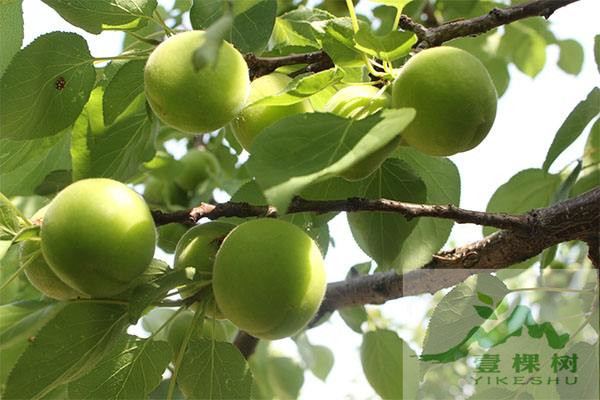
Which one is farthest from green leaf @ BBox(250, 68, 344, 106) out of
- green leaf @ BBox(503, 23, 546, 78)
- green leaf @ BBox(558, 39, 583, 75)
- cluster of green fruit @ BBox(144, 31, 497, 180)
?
green leaf @ BBox(558, 39, 583, 75)

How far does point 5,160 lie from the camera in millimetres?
1118

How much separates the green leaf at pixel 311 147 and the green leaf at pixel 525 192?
72cm

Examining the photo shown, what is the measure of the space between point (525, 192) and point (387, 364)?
1.56ft


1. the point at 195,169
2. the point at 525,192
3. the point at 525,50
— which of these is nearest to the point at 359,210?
the point at 525,192

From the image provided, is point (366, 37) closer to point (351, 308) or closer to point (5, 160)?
point (5, 160)

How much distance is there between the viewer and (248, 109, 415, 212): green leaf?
2.19ft

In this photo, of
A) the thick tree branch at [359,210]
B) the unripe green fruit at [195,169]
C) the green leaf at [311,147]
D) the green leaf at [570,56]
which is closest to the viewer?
the green leaf at [311,147]

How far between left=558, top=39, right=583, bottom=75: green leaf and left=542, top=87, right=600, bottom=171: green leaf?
126cm

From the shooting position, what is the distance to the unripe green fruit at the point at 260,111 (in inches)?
35.2

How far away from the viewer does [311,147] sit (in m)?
0.73

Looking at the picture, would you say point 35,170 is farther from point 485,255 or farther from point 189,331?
point 485,255

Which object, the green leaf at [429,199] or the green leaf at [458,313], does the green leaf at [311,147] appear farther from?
the green leaf at [458,313]

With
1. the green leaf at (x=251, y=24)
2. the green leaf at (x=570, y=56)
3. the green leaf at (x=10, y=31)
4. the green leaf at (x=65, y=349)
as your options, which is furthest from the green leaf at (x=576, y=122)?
the green leaf at (x=570, y=56)

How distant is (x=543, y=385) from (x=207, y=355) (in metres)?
0.56
